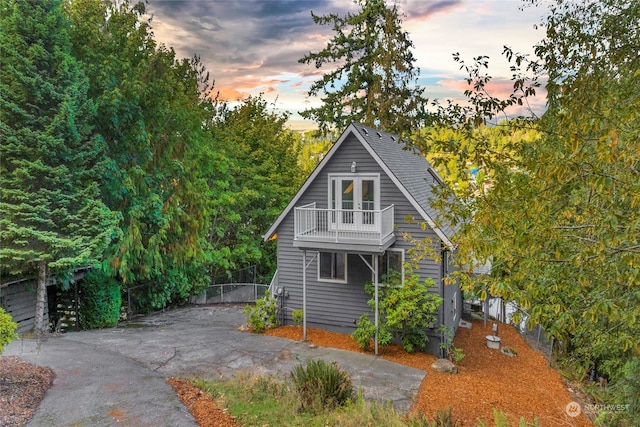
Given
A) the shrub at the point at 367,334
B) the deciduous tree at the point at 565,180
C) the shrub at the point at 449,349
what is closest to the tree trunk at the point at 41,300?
the shrub at the point at 367,334

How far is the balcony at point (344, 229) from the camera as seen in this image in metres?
11.8

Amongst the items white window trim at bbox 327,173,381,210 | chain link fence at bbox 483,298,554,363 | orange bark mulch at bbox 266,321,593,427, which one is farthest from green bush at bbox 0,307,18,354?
chain link fence at bbox 483,298,554,363

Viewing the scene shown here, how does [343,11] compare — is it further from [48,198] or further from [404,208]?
[48,198]

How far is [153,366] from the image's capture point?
973cm

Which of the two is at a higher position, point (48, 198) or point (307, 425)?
point (48, 198)

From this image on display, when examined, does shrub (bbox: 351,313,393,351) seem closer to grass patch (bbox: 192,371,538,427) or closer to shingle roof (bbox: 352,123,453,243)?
shingle roof (bbox: 352,123,453,243)

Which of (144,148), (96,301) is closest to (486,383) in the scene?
(96,301)

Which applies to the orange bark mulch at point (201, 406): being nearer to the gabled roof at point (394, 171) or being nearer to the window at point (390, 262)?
the window at point (390, 262)

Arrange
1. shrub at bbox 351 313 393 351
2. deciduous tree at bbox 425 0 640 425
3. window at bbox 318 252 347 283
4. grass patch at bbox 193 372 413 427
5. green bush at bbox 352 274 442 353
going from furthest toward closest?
1. window at bbox 318 252 347 283
2. shrub at bbox 351 313 393 351
3. green bush at bbox 352 274 442 353
4. grass patch at bbox 193 372 413 427
5. deciduous tree at bbox 425 0 640 425

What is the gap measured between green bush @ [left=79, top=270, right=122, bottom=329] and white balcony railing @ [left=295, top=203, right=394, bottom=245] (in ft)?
27.8

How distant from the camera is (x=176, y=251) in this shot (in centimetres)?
1727

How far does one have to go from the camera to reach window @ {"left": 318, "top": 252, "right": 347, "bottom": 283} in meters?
13.3

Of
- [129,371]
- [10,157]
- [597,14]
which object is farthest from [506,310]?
[10,157]

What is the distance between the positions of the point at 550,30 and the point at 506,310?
1690 cm
